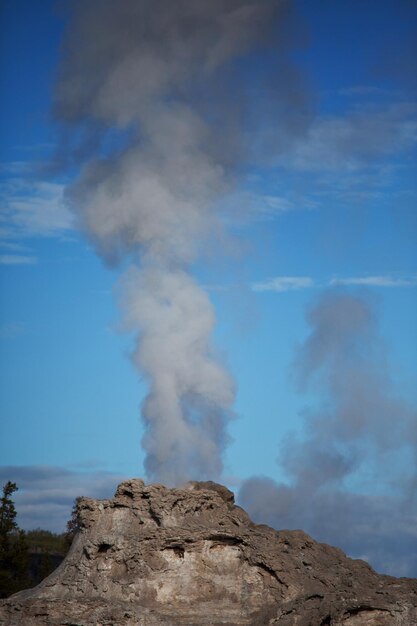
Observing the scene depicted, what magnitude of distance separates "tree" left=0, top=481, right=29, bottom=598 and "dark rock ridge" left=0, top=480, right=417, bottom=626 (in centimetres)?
2050

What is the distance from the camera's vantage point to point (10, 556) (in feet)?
250

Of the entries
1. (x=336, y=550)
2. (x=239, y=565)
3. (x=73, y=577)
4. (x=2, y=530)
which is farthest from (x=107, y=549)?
(x=2, y=530)

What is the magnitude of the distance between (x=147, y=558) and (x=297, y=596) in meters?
6.55

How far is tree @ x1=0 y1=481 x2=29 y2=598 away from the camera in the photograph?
74.5m

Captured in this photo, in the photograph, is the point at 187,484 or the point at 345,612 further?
the point at 187,484

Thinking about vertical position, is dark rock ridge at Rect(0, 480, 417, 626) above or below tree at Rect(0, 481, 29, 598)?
below

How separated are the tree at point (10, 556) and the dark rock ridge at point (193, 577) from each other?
20496mm

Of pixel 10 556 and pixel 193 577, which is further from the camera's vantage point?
pixel 10 556

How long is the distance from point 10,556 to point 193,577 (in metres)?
27.6

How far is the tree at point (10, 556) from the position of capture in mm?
74500

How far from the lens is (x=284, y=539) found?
5422cm

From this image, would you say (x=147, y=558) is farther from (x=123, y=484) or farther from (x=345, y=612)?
(x=345, y=612)

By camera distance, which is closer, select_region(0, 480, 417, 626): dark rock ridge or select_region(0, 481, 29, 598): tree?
select_region(0, 480, 417, 626): dark rock ridge

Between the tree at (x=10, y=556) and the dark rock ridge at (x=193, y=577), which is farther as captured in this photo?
the tree at (x=10, y=556)
